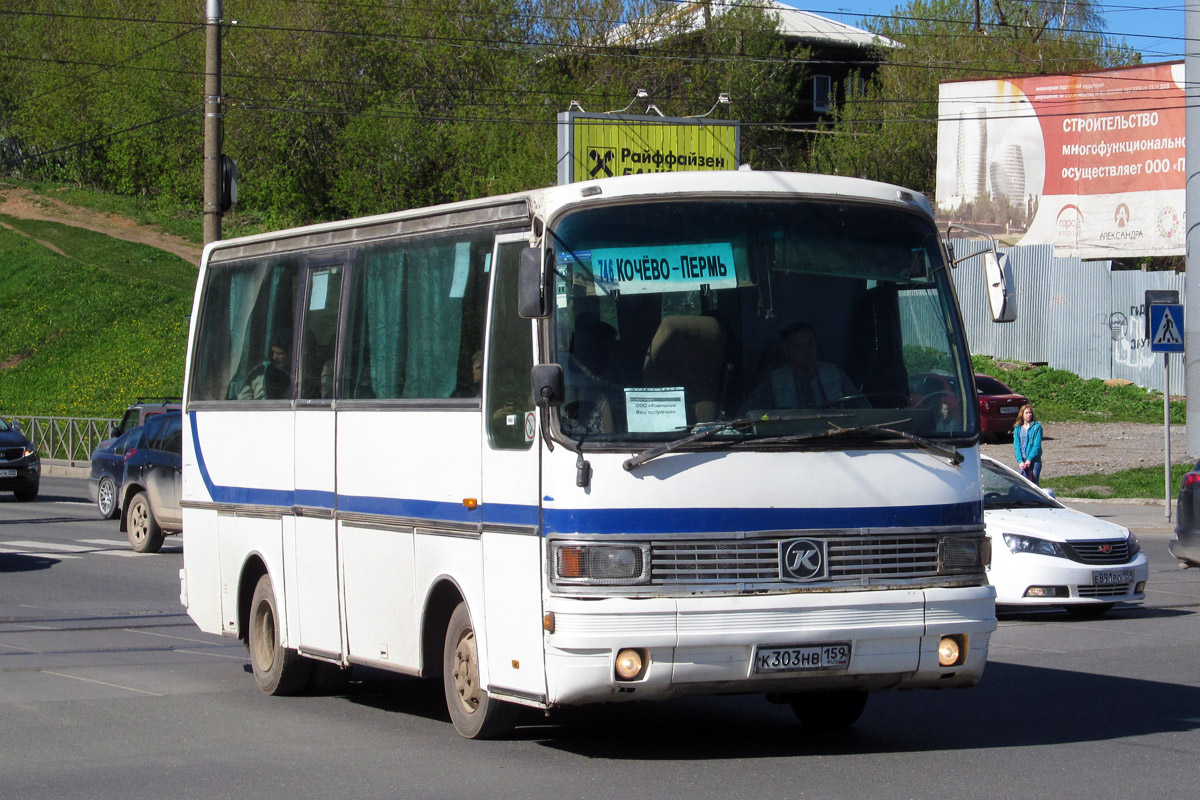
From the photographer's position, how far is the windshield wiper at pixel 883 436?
24.1 feet

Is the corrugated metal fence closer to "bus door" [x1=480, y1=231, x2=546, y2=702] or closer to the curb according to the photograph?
the curb

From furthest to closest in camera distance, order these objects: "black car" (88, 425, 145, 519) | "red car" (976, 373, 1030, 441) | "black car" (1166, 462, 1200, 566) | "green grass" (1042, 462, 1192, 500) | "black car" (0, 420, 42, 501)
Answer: "red car" (976, 373, 1030, 441) → "black car" (0, 420, 42, 501) → "green grass" (1042, 462, 1192, 500) → "black car" (88, 425, 145, 519) → "black car" (1166, 462, 1200, 566)

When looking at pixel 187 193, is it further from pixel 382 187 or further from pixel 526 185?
pixel 526 185

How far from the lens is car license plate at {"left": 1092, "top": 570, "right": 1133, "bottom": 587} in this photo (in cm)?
1341

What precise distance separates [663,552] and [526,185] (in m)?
53.8

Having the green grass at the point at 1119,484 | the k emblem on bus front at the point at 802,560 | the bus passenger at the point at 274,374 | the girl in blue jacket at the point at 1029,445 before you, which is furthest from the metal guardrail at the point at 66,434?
the k emblem on bus front at the point at 802,560

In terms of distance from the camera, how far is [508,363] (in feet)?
25.2

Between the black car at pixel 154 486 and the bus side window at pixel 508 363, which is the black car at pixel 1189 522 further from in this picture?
the black car at pixel 154 486

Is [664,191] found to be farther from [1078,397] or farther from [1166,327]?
[1078,397]

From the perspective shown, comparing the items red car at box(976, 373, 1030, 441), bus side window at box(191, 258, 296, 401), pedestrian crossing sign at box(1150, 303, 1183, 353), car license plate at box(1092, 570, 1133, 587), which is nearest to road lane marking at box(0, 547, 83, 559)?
bus side window at box(191, 258, 296, 401)

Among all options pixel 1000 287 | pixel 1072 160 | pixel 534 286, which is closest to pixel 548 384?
pixel 534 286

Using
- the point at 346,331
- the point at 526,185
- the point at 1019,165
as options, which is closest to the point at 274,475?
the point at 346,331

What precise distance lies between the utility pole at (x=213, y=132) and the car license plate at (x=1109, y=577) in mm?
12944

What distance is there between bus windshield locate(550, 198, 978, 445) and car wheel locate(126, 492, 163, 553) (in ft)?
45.9
